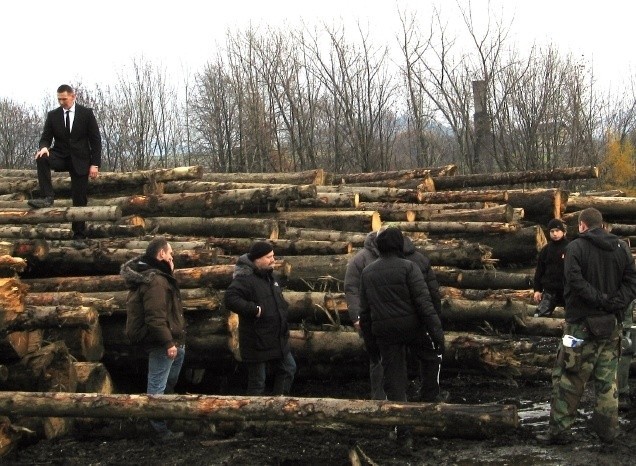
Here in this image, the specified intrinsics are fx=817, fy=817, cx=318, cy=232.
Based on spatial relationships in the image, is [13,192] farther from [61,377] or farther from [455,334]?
[455,334]

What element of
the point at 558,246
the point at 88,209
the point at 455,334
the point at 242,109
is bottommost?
the point at 455,334

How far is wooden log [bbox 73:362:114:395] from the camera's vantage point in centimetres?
817

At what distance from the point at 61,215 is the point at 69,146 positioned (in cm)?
122

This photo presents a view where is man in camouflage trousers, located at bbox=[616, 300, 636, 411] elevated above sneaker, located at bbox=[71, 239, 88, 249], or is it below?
below

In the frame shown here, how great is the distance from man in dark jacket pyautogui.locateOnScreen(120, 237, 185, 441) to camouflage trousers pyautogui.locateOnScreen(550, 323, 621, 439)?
3.45m

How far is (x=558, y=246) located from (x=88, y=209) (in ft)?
20.6

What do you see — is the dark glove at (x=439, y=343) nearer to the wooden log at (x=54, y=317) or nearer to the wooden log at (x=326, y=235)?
the wooden log at (x=54, y=317)

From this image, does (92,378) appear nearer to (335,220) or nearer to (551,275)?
(335,220)

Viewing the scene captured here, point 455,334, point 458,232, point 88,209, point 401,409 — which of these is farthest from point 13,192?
point 401,409

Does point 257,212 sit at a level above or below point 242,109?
below

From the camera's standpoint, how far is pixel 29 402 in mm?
6879

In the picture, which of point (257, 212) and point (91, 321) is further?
point (257, 212)

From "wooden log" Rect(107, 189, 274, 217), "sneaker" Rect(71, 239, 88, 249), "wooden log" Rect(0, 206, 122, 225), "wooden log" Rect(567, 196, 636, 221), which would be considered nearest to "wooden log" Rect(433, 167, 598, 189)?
"wooden log" Rect(567, 196, 636, 221)

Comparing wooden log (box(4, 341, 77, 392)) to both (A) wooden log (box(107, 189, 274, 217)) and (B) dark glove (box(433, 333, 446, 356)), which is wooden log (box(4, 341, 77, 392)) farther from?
(A) wooden log (box(107, 189, 274, 217))
